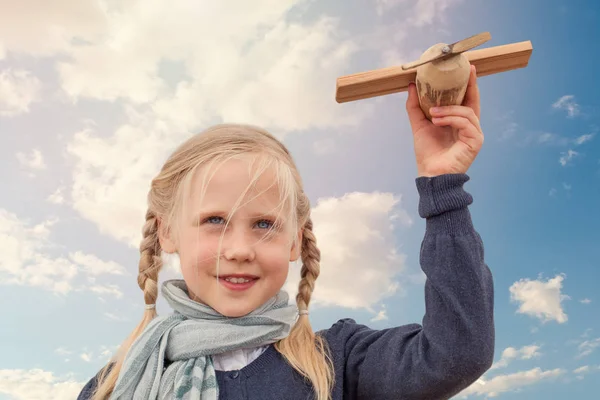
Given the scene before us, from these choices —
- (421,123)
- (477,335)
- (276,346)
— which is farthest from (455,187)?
(276,346)

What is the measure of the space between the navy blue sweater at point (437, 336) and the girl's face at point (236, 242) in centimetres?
32

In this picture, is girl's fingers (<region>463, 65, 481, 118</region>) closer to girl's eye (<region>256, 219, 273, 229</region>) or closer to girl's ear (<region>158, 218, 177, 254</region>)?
girl's eye (<region>256, 219, 273, 229</region>)

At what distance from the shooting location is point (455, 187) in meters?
2.45

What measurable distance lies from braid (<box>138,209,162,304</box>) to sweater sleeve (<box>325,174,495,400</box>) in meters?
1.21

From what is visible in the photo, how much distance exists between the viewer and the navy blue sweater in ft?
7.63

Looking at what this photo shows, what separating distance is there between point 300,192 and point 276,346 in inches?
28.3

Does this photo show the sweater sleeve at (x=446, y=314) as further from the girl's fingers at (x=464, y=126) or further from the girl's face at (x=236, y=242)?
the girl's face at (x=236, y=242)

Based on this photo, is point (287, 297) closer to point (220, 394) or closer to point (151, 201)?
point (220, 394)

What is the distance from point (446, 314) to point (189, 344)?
108 cm

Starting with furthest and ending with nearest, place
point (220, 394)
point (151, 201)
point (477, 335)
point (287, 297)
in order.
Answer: point (151, 201) < point (287, 297) < point (220, 394) < point (477, 335)

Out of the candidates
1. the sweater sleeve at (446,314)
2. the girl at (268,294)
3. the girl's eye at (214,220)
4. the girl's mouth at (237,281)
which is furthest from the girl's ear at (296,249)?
the sweater sleeve at (446,314)

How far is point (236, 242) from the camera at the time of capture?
104 inches

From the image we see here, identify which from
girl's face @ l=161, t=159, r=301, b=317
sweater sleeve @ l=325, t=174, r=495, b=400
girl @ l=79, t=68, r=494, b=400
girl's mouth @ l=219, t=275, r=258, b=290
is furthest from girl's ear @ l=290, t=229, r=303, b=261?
sweater sleeve @ l=325, t=174, r=495, b=400

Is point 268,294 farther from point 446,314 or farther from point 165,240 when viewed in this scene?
point 446,314
